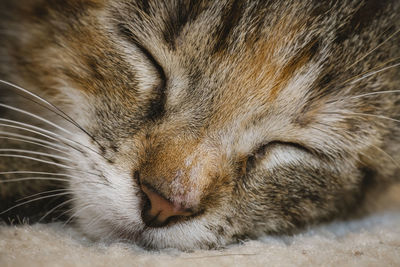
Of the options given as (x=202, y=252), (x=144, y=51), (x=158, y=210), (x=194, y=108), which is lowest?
(x=202, y=252)

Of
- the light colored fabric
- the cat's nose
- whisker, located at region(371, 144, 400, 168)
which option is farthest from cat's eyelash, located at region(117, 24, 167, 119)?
whisker, located at region(371, 144, 400, 168)

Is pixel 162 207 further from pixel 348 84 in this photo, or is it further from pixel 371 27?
pixel 371 27

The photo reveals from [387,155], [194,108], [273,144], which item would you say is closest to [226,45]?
[194,108]

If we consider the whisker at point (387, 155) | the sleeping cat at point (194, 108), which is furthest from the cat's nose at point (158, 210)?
the whisker at point (387, 155)

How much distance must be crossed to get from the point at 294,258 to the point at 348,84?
513 mm

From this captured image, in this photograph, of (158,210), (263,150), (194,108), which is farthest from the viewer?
(263,150)

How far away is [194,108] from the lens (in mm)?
1146

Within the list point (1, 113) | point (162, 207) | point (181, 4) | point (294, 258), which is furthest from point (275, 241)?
point (1, 113)

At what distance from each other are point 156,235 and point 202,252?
124 mm

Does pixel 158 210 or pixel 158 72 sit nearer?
pixel 158 210

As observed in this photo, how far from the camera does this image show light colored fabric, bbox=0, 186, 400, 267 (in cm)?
92

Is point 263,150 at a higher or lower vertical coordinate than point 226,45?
lower

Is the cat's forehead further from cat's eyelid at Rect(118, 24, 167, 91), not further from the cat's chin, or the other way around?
the cat's chin

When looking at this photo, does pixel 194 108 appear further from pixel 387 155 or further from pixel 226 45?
pixel 387 155
